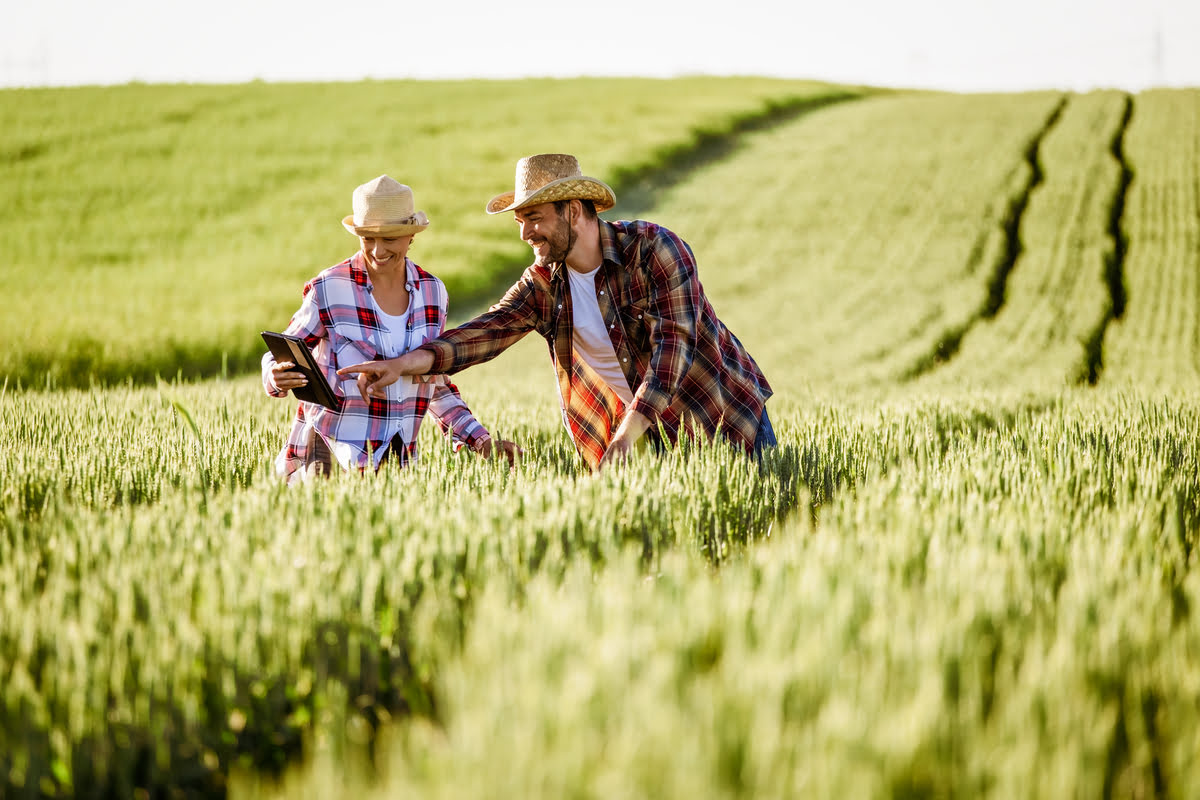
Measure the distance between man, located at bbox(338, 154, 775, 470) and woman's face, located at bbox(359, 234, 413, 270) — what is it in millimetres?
379

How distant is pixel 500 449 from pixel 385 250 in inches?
36.8

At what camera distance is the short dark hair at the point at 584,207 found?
3.64 metres

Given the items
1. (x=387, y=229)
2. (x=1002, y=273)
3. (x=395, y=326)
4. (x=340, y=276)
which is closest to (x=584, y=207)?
(x=387, y=229)

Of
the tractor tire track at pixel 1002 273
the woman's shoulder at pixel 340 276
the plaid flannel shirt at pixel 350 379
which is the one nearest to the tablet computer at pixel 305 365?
the plaid flannel shirt at pixel 350 379

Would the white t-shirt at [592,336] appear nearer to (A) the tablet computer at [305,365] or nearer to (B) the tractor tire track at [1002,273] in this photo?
(A) the tablet computer at [305,365]

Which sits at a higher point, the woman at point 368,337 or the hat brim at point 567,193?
the hat brim at point 567,193

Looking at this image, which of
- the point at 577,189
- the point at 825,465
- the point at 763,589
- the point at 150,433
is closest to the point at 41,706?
the point at 763,589

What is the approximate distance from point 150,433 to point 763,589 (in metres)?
3.76

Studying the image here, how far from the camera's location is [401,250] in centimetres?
366

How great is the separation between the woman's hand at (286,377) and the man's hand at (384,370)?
190 millimetres

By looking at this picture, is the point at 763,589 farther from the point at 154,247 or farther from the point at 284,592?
the point at 154,247

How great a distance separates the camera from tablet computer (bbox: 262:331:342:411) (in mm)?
3227

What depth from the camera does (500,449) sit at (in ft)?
11.8

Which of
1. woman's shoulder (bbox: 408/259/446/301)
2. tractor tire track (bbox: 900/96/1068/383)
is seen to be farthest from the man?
tractor tire track (bbox: 900/96/1068/383)
